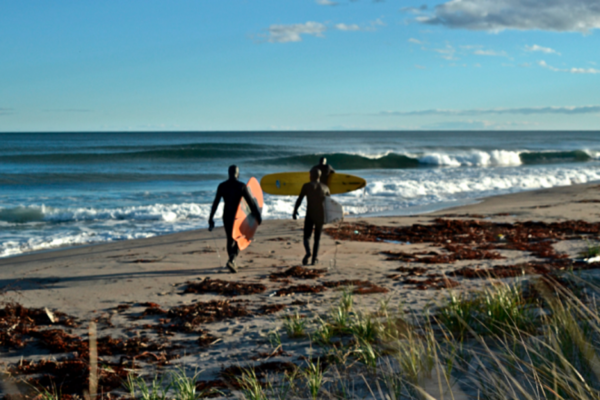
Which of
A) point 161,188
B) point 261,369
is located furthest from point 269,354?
point 161,188

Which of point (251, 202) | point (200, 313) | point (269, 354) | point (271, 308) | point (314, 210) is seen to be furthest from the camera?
point (314, 210)

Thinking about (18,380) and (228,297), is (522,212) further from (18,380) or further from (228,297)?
(18,380)

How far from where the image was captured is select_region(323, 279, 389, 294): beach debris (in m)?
5.98

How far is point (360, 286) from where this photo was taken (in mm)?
6234

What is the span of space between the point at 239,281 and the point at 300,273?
87 cm

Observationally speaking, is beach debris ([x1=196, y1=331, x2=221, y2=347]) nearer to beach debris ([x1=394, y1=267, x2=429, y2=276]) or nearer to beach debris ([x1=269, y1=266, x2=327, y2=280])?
beach debris ([x1=269, y1=266, x2=327, y2=280])

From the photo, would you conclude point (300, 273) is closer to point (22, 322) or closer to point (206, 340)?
point (206, 340)

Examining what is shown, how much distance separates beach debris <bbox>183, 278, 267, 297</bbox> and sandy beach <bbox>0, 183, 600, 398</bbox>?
0.01 metres

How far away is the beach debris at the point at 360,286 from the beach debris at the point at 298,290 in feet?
0.67

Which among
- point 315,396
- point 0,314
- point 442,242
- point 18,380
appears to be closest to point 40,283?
point 0,314

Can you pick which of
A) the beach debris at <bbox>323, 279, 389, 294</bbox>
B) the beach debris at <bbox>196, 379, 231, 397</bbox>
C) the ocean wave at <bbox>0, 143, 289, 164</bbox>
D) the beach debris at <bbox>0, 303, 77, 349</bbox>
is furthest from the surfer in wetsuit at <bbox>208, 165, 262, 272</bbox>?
the ocean wave at <bbox>0, 143, 289, 164</bbox>

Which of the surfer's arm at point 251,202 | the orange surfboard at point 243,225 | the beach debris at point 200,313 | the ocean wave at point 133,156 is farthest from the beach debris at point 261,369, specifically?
the ocean wave at point 133,156

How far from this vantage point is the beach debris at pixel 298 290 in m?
6.04

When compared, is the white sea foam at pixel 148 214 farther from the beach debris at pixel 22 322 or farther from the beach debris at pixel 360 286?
the beach debris at pixel 360 286
